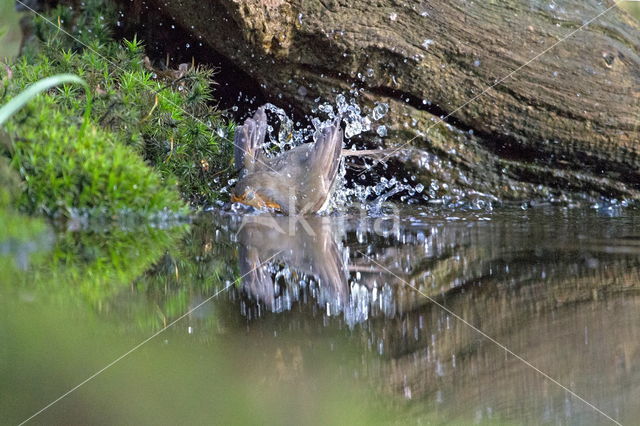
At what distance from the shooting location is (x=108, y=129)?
13.8ft

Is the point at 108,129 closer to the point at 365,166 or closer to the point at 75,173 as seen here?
the point at 75,173

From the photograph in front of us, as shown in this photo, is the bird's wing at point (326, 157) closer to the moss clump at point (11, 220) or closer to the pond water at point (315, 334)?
the pond water at point (315, 334)

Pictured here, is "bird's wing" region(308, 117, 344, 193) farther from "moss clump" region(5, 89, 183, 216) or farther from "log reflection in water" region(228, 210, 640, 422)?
"moss clump" region(5, 89, 183, 216)

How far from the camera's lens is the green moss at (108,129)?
3.66m

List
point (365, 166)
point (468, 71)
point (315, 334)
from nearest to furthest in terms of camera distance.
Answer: point (315, 334) → point (468, 71) → point (365, 166)

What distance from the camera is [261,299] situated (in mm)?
2221

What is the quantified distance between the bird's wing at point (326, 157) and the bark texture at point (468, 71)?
0.55 meters

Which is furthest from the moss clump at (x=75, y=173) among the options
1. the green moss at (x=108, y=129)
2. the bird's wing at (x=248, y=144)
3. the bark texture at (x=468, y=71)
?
the bark texture at (x=468, y=71)

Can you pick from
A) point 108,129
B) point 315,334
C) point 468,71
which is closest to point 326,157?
point 468,71

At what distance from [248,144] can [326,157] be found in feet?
1.70

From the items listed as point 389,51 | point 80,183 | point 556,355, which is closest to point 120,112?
point 80,183

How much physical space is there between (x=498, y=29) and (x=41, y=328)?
158 inches

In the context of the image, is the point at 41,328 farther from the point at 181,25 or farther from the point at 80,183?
the point at 181,25

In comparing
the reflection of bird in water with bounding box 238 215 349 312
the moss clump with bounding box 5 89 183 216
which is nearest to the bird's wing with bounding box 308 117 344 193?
the reflection of bird in water with bounding box 238 215 349 312
